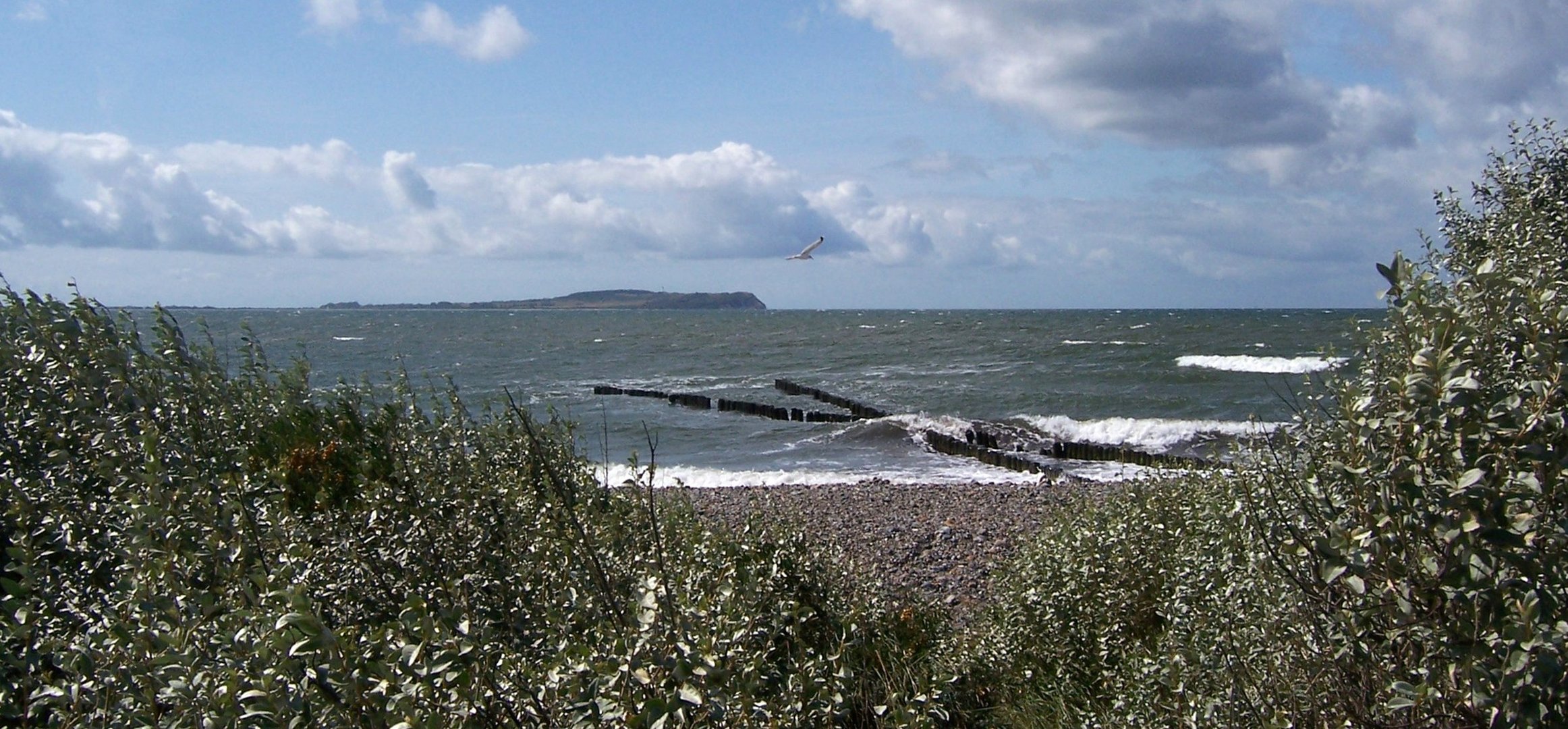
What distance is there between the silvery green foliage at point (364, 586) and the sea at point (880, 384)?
572 millimetres

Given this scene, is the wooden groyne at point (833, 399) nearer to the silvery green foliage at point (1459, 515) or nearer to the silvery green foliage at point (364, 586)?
the silvery green foliage at point (364, 586)

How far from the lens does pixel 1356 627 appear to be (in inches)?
114

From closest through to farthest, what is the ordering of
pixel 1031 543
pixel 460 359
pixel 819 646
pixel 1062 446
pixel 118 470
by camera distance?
pixel 118 470, pixel 819 646, pixel 1031 543, pixel 1062 446, pixel 460 359

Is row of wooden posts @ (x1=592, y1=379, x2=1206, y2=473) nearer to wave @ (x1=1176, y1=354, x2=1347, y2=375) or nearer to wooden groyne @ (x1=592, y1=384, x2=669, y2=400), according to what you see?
wooden groyne @ (x1=592, y1=384, x2=669, y2=400)

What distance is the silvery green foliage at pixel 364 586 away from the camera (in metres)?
2.69

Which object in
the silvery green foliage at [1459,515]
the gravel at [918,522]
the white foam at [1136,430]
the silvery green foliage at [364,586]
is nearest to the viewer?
the silvery green foliage at [1459,515]

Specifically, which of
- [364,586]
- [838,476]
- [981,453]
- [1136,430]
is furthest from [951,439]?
[364,586]

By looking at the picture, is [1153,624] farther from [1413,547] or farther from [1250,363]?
[1250,363]

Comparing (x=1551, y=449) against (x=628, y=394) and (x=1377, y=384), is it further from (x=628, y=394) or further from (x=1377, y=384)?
(x=628, y=394)

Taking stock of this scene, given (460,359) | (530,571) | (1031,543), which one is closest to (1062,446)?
(1031,543)

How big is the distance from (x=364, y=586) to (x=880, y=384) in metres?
41.5

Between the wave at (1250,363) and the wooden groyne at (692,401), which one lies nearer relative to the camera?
the wooden groyne at (692,401)

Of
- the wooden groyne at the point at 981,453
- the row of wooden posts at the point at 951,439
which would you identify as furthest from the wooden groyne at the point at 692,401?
the wooden groyne at the point at 981,453

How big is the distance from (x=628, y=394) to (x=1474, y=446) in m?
40.0
